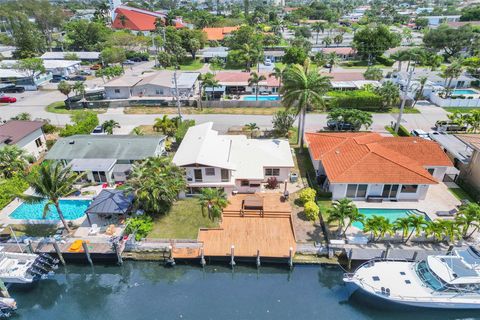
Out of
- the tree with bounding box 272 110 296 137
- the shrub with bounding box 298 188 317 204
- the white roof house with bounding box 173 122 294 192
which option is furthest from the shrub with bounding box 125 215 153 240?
the tree with bounding box 272 110 296 137

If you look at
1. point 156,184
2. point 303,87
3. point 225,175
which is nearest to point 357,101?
point 303,87

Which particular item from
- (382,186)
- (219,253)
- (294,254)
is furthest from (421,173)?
(219,253)

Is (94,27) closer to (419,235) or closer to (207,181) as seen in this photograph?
(207,181)

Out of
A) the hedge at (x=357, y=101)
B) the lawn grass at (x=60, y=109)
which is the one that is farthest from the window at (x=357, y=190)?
the lawn grass at (x=60, y=109)

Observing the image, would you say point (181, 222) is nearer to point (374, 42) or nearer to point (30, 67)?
point (30, 67)

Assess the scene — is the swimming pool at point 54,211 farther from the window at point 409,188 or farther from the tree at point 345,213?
the window at point 409,188

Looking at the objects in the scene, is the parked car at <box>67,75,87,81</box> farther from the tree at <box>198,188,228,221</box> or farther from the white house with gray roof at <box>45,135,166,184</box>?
the tree at <box>198,188,228,221</box>
